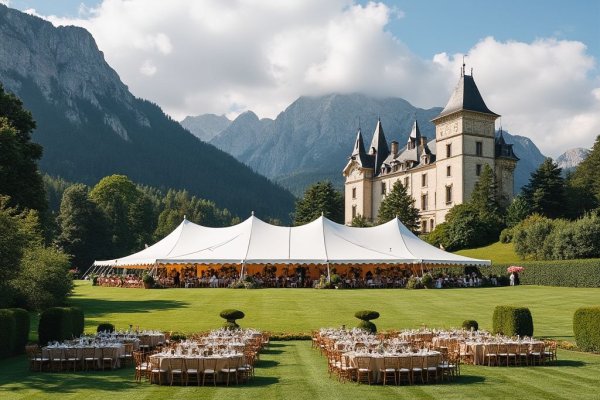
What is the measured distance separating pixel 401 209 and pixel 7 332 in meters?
55.4

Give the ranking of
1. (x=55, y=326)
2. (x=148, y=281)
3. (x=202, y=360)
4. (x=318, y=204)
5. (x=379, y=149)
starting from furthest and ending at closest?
(x=379, y=149) < (x=318, y=204) < (x=148, y=281) < (x=55, y=326) < (x=202, y=360)

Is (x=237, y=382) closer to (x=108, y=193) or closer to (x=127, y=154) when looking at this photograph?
(x=108, y=193)

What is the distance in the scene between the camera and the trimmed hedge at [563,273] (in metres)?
37.2

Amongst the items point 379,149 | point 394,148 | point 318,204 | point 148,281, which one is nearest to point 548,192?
point 394,148

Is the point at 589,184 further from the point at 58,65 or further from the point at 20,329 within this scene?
the point at 58,65

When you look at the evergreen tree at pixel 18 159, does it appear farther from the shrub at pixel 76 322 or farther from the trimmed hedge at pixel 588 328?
the trimmed hedge at pixel 588 328

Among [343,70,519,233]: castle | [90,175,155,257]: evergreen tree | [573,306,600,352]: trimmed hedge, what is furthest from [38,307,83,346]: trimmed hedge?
[343,70,519,233]: castle

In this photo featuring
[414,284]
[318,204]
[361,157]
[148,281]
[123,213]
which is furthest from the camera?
[361,157]

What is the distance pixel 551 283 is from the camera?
132 feet

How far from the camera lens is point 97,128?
15162cm

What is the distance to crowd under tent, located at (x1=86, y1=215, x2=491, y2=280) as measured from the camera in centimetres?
3812

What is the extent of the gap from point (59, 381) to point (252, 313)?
40.1ft

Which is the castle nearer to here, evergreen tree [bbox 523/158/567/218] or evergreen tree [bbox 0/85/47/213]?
evergreen tree [bbox 523/158/567/218]

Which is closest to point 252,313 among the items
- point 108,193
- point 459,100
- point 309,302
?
point 309,302
